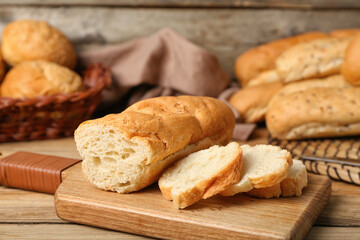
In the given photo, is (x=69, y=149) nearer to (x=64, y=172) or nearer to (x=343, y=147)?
(x=64, y=172)

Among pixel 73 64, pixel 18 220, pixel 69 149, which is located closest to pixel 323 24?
pixel 73 64

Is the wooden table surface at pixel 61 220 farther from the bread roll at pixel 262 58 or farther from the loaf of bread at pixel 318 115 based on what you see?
the bread roll at pixel 262 58

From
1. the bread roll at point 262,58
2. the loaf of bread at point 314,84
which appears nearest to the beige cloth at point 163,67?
the bread roll at point 262,58

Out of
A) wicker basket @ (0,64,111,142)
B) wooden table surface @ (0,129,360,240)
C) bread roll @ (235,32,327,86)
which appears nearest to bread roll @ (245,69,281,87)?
bread roll @ (235,32,327,86)

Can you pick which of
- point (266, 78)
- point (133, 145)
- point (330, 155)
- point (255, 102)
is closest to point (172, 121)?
point (133, 145)

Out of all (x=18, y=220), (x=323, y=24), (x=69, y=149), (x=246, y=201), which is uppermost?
(x=323, y=24)

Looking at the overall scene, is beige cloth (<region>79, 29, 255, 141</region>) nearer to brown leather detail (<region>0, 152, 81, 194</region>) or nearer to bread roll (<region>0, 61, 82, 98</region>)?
bread roll (<region>0, 61, 82, 98</region>)

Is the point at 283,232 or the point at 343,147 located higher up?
the point at 283,232

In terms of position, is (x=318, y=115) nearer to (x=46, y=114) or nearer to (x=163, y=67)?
(x=163, y=67)
